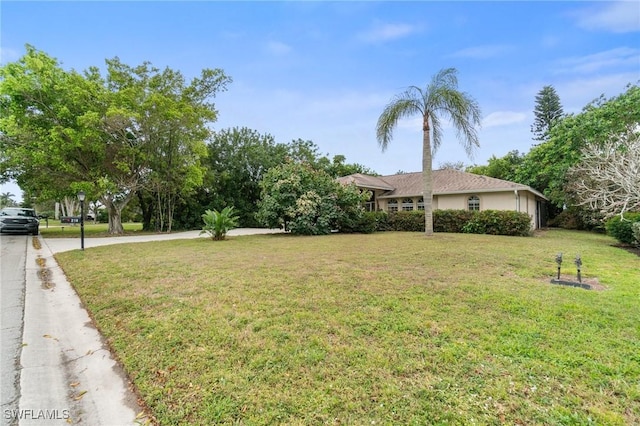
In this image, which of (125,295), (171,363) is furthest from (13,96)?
(171,363)

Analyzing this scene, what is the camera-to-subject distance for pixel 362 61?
13.7 meters

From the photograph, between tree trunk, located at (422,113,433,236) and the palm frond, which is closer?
the palm frond

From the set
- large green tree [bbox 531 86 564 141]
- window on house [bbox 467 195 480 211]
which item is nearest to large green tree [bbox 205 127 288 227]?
window on house [bbox 467 195 480 211]

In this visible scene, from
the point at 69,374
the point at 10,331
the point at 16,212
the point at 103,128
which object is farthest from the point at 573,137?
the point at 16,212

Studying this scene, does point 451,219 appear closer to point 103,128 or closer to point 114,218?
point 103,128

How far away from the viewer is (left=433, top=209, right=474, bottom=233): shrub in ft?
57.1

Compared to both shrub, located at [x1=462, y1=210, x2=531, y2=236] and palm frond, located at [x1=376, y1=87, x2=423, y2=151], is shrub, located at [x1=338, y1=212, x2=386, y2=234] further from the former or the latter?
palm frond, located at [x1=376, y1=87, x2=423, y2=151]

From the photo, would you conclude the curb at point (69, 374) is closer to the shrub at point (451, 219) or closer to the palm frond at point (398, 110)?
the palm frond at point (398, 110)

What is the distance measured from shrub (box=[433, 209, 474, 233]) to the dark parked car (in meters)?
22.6

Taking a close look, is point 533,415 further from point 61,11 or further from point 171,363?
point 61,11

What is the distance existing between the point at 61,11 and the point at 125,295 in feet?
32.4

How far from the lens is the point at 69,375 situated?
3.06 m

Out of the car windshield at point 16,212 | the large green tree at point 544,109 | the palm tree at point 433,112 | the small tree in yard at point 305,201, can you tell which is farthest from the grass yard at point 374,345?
the large green tree at point 544,109

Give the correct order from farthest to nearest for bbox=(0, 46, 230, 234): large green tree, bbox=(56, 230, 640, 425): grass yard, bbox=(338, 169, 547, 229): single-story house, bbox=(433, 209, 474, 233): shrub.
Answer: bbox=(338, 169, 547, 229): single-story house
bbox=(433, 209, 474, 233): shrub
bbox=(0, 46, 230, 234): large green tree
bbox=(56, 230, 640, 425): grass yard
